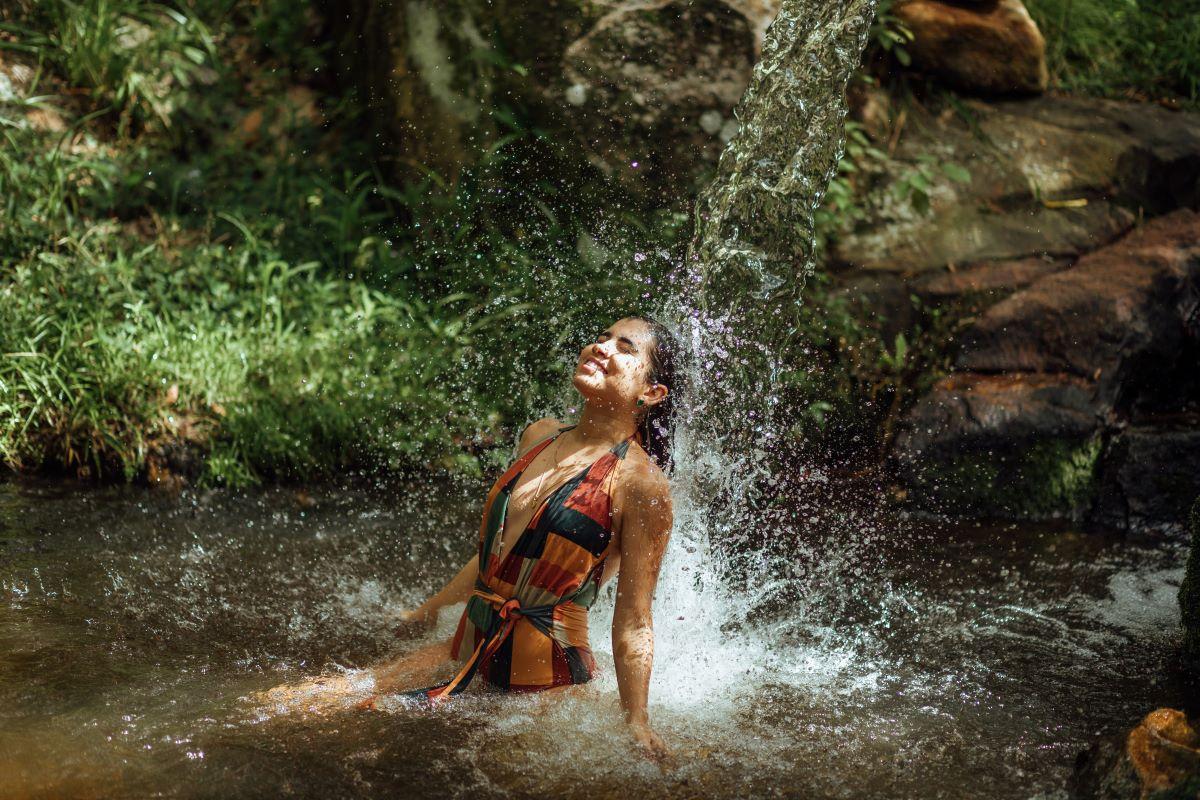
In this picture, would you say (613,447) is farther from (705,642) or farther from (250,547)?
(250,547)

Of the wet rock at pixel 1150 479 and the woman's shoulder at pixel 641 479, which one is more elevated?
the woman's shoulder at pixel 641 479

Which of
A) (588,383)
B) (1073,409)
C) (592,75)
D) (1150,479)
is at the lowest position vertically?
(1150,479)

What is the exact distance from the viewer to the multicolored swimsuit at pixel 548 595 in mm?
2756

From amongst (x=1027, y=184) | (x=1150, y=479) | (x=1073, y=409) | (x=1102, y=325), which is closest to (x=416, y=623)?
(x=1073, y=409)

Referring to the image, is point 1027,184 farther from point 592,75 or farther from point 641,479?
point 641,479

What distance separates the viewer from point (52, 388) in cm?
478

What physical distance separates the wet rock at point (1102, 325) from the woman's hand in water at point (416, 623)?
303 cm

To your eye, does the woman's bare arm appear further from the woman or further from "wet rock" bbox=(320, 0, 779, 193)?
"wet rock" bbox=(320, 0, 779, 193)

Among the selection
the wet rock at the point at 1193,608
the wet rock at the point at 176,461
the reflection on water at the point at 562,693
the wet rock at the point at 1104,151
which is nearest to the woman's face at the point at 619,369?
the reflection on water at the point at 562,693

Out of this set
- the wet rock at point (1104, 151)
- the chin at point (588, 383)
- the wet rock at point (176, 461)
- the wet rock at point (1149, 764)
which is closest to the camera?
the wet rock at point (1149, 764)

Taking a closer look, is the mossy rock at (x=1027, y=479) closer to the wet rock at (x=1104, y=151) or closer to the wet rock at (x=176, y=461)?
the wet rock at (x=1104, y=151)

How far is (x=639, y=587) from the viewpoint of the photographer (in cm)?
267

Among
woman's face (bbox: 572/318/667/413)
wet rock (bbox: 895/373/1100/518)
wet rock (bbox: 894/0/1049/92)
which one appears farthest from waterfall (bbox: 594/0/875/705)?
wet rock (bbox: 894/0/1049/92)

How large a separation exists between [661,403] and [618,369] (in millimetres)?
208
